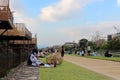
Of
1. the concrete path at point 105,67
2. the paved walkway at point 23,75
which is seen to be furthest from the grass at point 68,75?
the concrete path at point 105,67

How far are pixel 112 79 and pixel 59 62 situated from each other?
49.5 feet

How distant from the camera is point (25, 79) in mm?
17641

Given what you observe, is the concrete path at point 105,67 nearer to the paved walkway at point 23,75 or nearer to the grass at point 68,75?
the grass at point 68,75

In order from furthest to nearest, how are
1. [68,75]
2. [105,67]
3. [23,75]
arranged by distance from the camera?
1. [105,67]
2. [68,75]
3. [23,75]

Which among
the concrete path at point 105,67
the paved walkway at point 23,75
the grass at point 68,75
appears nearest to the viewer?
the paved walkway at point 23,75

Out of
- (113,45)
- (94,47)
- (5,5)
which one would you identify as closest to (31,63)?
(5,5)

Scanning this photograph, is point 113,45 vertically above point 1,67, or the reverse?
point 113,45

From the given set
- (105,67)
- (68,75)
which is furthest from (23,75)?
(105,67)

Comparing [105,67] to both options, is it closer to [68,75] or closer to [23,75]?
[68,75]

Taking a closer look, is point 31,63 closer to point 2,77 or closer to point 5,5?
point 2,77

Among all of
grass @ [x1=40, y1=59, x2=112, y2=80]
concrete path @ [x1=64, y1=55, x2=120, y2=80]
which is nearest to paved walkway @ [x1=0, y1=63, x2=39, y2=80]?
grass @ [x1=40, y1=59, x2=112, y2=80]

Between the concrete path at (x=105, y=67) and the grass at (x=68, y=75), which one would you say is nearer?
the grass at (x=68, y=75)

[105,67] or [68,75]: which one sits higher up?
[105,67]

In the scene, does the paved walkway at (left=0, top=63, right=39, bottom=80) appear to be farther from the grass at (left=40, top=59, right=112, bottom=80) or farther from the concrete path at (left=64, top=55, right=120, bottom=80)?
the concrete path at (left=64, top=55, right=120, bottom=80)
